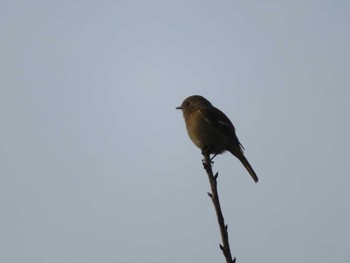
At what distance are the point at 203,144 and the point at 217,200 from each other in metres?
4.82

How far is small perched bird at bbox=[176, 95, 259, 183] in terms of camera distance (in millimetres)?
8086

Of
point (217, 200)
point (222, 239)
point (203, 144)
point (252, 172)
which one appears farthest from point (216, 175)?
point (252, 172)

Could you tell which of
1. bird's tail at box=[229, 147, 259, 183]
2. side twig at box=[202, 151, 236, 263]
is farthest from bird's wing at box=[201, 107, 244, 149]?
side twig at box=[202, 151, 236, 263]

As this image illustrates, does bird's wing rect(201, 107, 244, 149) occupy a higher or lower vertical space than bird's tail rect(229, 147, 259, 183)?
higher

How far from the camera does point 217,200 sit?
321 cm

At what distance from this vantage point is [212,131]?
8.12 meters

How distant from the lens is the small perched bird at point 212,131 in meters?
8.09

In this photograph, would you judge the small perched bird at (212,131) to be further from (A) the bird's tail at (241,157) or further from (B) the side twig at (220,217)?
(B) the side twig at (220,217)

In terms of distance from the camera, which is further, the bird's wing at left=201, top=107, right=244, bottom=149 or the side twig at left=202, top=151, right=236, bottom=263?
the bird's wing at left=201, top=107, right=244, bottom=149

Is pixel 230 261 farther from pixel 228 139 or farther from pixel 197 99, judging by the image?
pixel 197 99

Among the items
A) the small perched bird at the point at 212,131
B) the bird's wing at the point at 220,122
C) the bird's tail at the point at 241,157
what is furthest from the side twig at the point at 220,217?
the bird's tail at the point at 241,157

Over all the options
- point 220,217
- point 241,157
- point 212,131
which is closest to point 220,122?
point 212,131

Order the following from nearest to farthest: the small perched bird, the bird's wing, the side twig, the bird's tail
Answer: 1. the side twig
2. the small perched bird
3. the bird's wing
4. the bird's tail

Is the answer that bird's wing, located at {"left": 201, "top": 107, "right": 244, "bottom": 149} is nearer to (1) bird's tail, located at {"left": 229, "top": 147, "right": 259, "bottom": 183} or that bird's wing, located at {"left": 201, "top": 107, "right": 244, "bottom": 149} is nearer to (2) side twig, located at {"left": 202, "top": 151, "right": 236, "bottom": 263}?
(1) bird's tail, located at {"left": 229, "top": 147, "right": 259, "bottom": 183}
